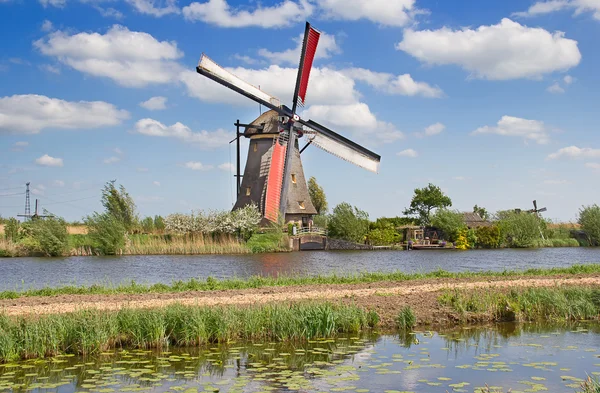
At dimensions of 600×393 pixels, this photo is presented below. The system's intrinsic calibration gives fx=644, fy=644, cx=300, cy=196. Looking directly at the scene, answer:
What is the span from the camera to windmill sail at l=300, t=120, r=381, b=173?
3684 centimetres

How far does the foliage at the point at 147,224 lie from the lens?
150 feet

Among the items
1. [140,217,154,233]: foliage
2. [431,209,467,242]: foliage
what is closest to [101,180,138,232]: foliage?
[140,217,154,233]: foliage

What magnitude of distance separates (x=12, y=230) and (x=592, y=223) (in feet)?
141

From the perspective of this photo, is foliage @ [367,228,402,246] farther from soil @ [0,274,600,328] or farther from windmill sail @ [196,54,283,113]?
soil @ [0,274,600,328]

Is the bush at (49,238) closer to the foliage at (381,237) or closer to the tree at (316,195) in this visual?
the foliage at (381,237)

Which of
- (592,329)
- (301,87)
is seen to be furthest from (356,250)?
(592,329)

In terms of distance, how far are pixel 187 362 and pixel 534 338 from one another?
5.65 m

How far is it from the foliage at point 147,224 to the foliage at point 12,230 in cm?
878

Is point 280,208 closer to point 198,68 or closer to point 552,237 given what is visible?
point 198,68

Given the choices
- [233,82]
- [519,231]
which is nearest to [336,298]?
[233,82]

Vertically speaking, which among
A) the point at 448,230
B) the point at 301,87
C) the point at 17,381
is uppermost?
the point at 301,87

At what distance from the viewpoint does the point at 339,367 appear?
8.62 metres

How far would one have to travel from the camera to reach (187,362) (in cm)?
895

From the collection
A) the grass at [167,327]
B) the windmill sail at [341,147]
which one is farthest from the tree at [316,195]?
the grass at [167,327]
